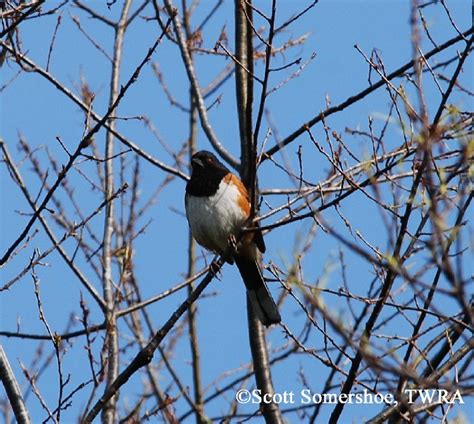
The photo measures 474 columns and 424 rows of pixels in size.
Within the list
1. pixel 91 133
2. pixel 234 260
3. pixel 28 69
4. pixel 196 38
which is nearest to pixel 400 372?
pixel 91 133

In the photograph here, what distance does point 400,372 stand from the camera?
1.52 metres

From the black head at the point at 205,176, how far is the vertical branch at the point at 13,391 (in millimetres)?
1759

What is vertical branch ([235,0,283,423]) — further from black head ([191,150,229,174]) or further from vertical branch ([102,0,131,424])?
vertical branch ([102,0,131,424])

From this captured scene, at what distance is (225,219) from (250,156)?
3.88ft

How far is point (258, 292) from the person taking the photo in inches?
179

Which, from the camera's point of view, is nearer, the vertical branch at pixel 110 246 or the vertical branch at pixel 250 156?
the vertical branch at pixel 250 156

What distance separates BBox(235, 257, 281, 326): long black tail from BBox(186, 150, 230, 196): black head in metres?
0.44

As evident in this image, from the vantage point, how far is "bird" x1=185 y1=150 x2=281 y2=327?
4496 mm

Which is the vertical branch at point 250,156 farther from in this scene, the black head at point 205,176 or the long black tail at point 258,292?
the black head at point 205,176

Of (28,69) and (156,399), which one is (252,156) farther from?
(156,399)

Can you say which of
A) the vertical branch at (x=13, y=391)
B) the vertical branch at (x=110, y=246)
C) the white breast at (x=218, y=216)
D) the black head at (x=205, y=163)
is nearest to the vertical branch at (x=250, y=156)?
the white breast at (x=218, y=216)

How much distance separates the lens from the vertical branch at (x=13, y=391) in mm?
2939

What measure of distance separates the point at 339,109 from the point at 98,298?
1.55m

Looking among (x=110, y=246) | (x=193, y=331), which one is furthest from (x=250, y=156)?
(x=193, y=331)
